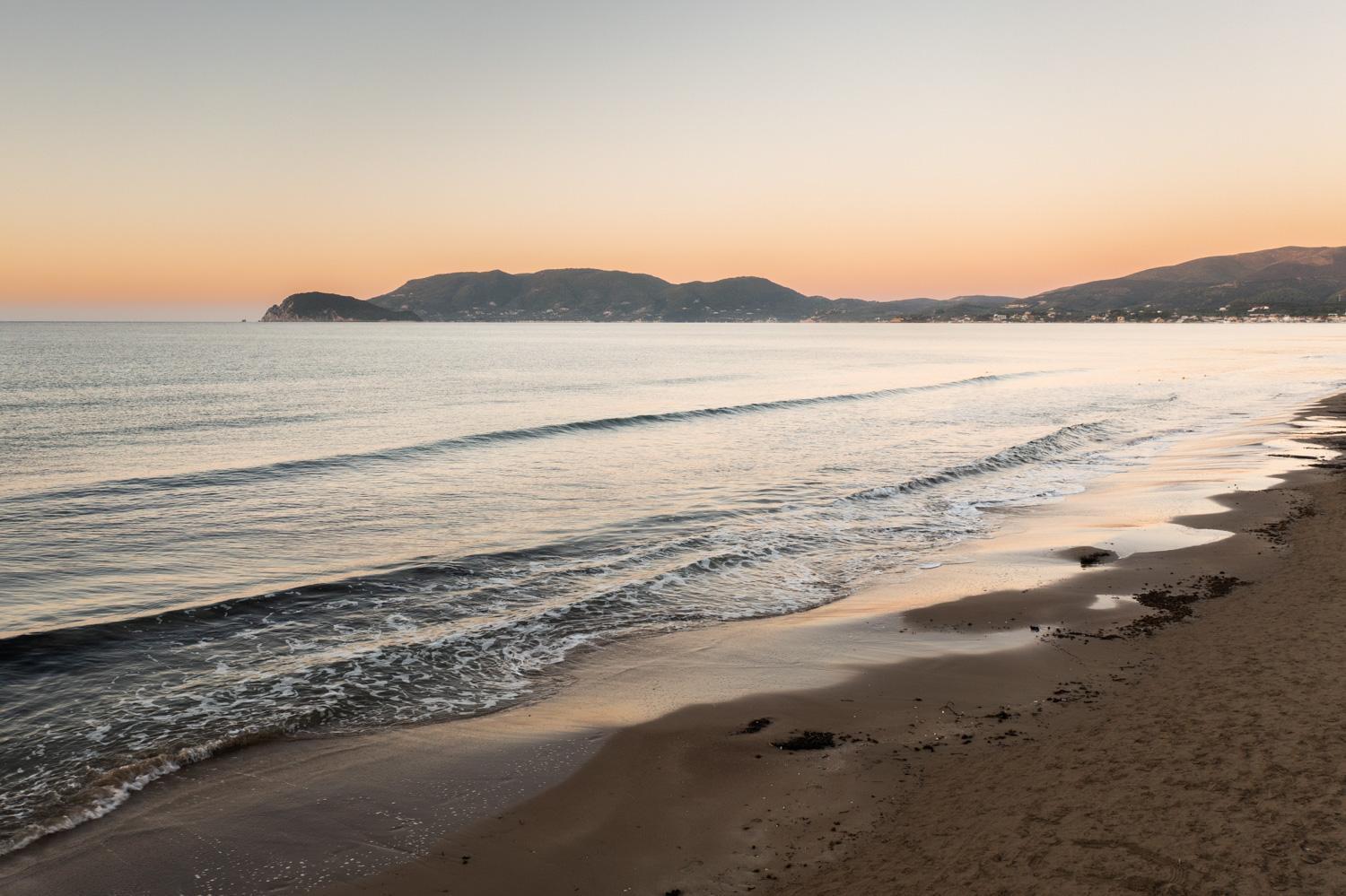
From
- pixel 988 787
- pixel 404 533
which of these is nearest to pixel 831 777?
pixel 988 787

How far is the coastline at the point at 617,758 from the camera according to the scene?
6816 mm

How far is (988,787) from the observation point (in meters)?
7.45

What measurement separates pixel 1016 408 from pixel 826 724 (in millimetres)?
44810

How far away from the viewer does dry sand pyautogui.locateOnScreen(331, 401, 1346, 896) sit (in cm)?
611

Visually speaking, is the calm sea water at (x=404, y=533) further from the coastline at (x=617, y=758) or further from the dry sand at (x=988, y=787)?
the dry sand at (x=988, y=787)

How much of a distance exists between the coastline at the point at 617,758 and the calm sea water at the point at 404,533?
2.66 feet

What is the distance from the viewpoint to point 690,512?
71.6 ft

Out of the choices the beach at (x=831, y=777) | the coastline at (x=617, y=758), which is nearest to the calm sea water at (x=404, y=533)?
the coastline at (x=617, y=758)

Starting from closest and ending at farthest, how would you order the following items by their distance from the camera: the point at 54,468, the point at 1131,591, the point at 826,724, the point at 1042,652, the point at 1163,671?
the point at 826,724 → the point at 1163,671 → the point at 1042,652 → the point at 1131,591 → the point at 54,468

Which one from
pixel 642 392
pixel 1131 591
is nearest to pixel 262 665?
pixel 1131 591

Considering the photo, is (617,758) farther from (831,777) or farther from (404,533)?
(404,533)

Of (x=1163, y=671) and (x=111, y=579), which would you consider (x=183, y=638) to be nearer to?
(x=111, y=579)

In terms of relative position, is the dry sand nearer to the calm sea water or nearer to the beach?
the beach

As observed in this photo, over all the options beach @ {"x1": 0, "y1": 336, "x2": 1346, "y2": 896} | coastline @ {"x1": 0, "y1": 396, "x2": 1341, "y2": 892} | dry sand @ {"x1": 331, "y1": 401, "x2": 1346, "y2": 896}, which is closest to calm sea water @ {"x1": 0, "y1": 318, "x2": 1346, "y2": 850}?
coastline @ {"x1": 0, "y1": 396, "x2": 1341, "y2": 892}
